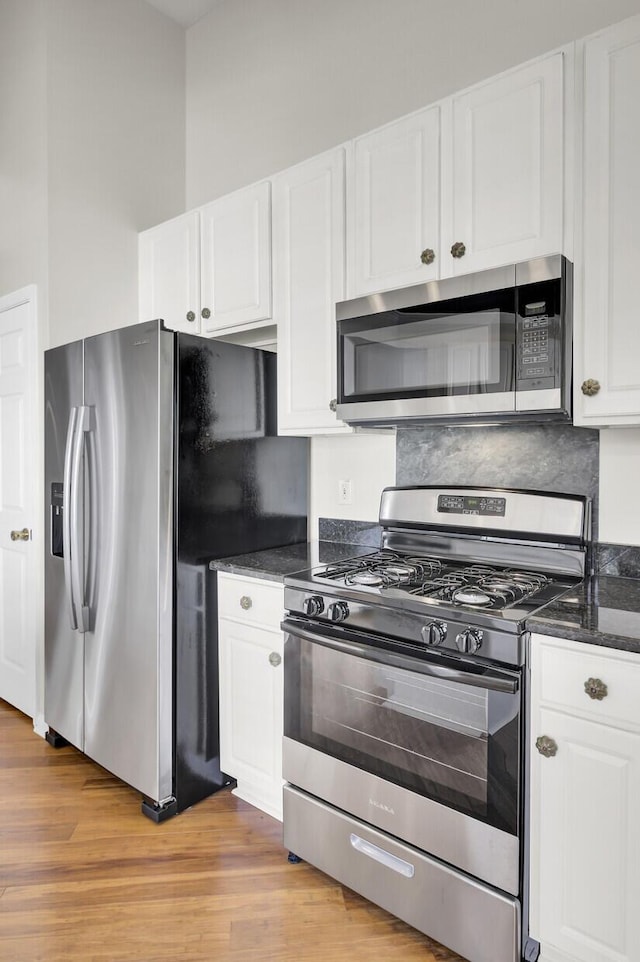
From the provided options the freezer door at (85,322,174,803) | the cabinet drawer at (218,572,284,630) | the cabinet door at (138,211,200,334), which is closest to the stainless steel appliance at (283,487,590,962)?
the cabinet drawer at (218,572,284,630)

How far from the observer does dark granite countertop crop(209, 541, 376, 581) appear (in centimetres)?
207

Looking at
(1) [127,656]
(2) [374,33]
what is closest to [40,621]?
(1) [127,656]

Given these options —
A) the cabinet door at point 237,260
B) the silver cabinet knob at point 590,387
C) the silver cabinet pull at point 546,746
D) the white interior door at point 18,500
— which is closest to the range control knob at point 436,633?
the silver cabinet pull at point 546,746

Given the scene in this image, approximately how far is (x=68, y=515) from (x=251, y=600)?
86cm

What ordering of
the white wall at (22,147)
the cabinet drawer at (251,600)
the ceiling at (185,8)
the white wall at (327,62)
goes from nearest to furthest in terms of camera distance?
the cabinet drawer at (251,600)
the white wall at (327,62)
the white wall at (22,147)
the ceiling at (185,8)

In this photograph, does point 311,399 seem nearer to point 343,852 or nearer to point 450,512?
point 450,512

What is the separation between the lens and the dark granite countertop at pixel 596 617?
1.33m

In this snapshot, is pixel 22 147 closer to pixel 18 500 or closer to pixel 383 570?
pixel 18 500

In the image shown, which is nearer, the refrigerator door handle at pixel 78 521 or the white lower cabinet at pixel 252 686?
the white lower cabinet at pixel 252 686

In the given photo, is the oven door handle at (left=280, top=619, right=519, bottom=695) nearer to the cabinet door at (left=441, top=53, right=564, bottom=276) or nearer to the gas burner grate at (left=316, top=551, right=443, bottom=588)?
the gas burner grate at (left=316, top=551, right=443, bottom=588)

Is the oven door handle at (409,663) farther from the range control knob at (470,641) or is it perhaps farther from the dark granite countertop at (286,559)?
the dark granite countertop at (286,559)

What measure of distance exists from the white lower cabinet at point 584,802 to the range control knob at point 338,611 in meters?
0.52

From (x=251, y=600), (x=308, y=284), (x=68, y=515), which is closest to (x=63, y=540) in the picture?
(x=68, y=515)

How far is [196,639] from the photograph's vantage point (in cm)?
223
